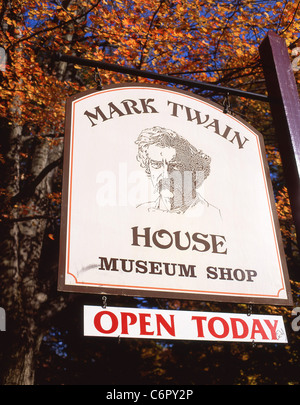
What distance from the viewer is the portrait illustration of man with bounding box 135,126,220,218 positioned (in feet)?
10.1

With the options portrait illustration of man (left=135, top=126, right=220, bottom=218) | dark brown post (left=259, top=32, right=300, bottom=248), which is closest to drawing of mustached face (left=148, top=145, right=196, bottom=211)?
portrait illustration of man (left=135, top=126, right=220, bottom=218)

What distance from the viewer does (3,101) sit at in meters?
11.1

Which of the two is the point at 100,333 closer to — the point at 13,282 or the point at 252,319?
the point at 252,319

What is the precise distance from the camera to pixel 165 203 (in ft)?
10.0

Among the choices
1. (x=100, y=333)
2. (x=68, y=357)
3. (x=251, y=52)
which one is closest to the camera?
(x=100, y=333)

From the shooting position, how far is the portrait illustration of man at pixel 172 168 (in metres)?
3.08

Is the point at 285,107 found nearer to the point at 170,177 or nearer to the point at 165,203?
the point at 170,177

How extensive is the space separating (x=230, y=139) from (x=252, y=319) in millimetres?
1562

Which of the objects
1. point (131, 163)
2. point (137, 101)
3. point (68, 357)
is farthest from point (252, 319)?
point (68, 357)

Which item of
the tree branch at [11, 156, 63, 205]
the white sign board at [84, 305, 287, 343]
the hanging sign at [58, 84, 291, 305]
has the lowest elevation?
the white sign board at [84, 305, 287, 343]

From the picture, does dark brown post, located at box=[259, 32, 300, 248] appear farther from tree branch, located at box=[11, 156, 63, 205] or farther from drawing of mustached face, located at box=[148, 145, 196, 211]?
tree branch, located at box=[11, 156, 63, 205]

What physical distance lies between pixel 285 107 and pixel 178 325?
2021mm

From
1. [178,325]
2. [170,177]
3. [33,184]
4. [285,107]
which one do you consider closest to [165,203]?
[170,177]

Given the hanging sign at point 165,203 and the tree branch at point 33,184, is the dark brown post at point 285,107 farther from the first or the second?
the tree branch at point 33,184
